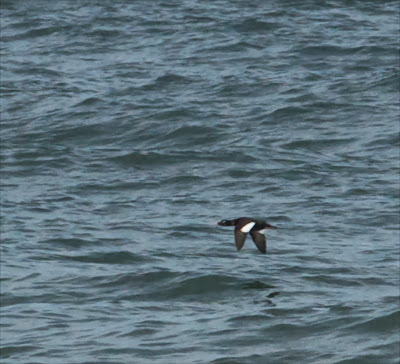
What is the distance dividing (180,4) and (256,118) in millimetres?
6383

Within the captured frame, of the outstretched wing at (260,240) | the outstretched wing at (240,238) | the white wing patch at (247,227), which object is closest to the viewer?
the outstretched wing at (240,238)

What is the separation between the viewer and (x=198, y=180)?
17.9 m

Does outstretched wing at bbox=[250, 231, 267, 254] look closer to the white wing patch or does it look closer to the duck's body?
the duck's body

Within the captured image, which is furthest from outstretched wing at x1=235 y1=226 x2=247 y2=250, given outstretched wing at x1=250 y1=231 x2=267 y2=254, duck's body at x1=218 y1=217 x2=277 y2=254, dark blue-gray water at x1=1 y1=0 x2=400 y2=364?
dark blue-gray water at x1=1 y1=0 x2=400 y2=364

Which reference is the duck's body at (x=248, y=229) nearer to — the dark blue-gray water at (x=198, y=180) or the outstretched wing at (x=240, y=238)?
the outstretched wing at (x=240, y=238)

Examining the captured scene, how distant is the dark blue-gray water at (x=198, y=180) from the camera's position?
12969 mm

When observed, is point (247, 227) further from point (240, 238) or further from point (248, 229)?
point (240, 238)

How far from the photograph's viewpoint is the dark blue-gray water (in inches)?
511

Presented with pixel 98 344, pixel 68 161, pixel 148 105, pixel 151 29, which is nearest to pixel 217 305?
pixel 98 344

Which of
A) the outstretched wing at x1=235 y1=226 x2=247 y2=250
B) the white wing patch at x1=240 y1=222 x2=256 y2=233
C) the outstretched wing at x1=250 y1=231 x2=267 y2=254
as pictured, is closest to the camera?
the outstretched wing at x1=235 y1=226 x2=247 y2=250

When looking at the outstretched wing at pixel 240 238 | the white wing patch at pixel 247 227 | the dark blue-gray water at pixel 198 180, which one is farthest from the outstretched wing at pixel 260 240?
the dark blue-gray water at pixel 198 180

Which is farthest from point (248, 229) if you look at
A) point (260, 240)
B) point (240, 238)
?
point (260, 240)

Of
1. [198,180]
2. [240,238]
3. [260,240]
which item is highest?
[240,238]

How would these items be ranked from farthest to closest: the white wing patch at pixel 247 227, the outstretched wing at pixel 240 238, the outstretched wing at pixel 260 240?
1. the outstretched wing at pixel 260 240
2. the white wing patch at pixel 247 227
3. the outstretched wing at pixel 240 238
